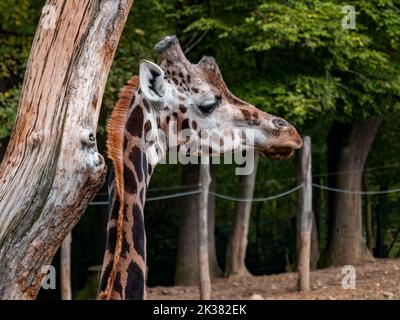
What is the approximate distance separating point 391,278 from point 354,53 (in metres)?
3.64

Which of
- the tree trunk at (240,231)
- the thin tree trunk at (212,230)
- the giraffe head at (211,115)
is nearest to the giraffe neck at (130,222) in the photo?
the giraffe head at (211,115)

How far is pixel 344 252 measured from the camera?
1889 cm

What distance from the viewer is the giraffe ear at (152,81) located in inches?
182

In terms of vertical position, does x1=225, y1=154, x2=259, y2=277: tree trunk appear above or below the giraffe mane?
below

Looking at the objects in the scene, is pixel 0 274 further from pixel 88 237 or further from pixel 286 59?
pixel 88 237

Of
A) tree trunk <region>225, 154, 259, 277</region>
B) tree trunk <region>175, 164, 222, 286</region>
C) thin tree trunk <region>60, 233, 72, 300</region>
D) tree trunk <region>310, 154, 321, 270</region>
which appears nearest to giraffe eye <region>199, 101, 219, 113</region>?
thin tree trunk <region>60, 233, 72, 300</region>

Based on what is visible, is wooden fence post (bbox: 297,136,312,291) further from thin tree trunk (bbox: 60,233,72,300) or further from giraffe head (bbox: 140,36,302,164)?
giraffe head (bbox: 140,36,302,164)

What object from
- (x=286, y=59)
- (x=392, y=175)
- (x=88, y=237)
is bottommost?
(x=88, y=237)

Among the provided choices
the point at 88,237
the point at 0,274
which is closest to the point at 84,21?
the point at 0,274

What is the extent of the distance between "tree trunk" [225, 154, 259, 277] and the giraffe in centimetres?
1223

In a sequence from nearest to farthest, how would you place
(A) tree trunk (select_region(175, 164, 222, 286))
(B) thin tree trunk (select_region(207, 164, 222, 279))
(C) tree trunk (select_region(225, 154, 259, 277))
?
(C) tree trunk (select_region(225, 154, 259, 277)) < (A) tree trunk (select_region(175, 164, 222, 286)) < (B) thin tree trunk (select_region(207, 164, 222, 279))

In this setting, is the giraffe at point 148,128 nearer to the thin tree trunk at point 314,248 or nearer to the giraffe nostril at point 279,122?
the giraffe nostril at point 279,122

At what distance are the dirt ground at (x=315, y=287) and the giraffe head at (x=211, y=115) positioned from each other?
347 inches

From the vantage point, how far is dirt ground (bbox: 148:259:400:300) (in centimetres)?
1424
